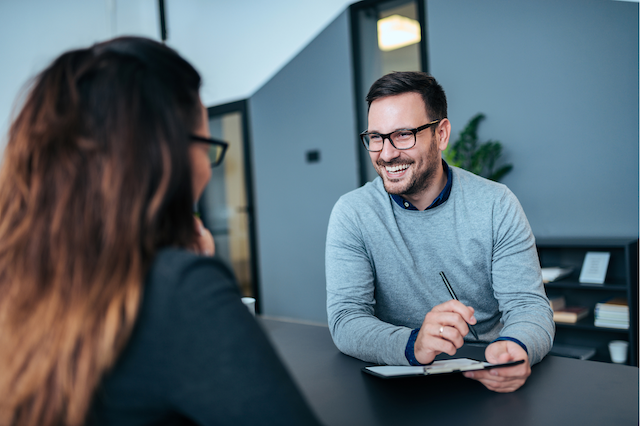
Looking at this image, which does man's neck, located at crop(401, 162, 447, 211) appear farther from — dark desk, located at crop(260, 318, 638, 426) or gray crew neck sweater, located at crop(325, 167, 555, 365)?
dark desk, located at crop(260, 318, 638, 426)

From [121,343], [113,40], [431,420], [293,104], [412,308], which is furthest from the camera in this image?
[293,104]

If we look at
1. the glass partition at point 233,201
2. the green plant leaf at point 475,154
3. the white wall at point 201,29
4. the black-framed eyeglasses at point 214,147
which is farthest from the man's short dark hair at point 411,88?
the glass partition at point 233,201

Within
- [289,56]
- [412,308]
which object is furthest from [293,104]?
[412,308]

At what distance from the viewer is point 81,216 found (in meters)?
0.49

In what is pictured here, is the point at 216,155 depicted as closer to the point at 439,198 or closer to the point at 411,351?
the point at 411,351

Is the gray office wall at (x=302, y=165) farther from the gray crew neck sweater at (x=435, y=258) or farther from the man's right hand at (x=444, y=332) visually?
the man's right hand at (x=444, y=332)

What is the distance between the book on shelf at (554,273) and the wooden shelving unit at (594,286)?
4cm

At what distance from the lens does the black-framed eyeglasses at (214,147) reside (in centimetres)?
62

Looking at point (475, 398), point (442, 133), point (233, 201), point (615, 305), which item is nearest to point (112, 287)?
point (475, 398)

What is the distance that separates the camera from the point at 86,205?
49 centimetres

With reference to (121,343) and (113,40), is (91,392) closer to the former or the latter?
(121,343)

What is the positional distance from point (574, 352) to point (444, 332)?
7.44ft


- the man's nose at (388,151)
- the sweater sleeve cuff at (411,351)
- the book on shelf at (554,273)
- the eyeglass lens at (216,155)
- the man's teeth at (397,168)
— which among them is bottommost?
A: the book on shelf at (554,273)

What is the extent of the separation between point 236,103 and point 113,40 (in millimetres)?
4453
